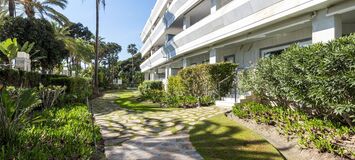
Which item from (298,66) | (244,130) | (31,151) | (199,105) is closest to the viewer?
(31,151)

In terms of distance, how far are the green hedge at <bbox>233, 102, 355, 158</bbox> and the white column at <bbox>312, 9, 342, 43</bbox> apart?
3278mm

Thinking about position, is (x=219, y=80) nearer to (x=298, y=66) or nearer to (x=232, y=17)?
(x=232, y=17)

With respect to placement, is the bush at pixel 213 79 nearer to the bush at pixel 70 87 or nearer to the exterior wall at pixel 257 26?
the exterior wall at pixel 257 26

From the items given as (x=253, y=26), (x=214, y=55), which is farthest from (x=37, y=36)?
(x=253, y=26)

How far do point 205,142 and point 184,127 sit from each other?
2.14 meters

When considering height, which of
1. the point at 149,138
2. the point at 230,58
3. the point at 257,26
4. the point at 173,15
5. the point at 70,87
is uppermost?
the point at 173,15

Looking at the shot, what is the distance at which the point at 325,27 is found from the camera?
32.5 feet

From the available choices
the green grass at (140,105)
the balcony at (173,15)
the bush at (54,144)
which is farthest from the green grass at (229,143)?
the balcony at (173,15)

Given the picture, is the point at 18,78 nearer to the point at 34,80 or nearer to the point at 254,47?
the point at 34,80

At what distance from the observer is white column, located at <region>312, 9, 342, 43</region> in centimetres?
958

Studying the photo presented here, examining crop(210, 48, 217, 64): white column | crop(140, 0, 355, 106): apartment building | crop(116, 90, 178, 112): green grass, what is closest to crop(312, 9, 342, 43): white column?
crop(140, 0, 355, 106): apartment building

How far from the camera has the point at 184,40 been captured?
23.2 m

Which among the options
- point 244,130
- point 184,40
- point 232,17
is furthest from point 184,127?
point 184,40

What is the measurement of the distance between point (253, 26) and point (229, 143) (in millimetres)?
7819
